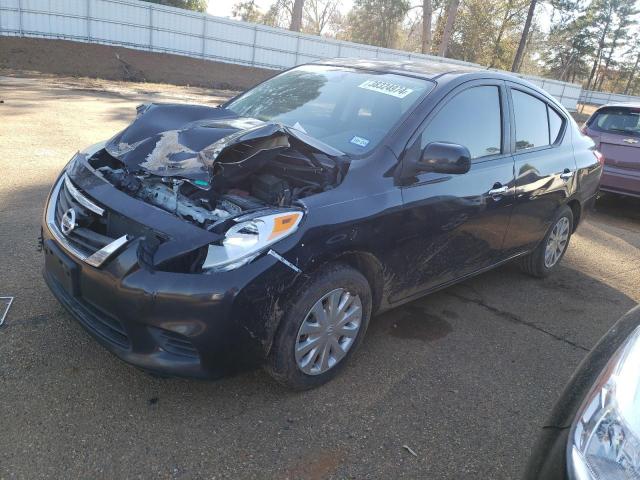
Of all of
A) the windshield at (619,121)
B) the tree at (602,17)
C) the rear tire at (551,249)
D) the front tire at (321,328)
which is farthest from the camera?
the tree at (602,17)

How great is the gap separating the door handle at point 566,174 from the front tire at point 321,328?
8.37ft

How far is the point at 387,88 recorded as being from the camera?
3559mm

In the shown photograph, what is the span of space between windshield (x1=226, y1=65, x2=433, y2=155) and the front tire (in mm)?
819

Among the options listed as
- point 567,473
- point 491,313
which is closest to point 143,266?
point 567,473

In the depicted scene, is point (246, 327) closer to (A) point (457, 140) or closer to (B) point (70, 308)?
(B) point (70, 308)

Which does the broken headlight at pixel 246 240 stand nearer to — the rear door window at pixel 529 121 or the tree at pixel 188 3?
the rear door window at pixel 529 121

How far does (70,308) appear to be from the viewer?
273cm

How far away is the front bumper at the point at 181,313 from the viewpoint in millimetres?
2355

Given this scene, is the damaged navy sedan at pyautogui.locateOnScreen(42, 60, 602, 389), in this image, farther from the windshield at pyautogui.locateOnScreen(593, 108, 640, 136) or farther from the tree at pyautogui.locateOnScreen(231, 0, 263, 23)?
the tree at pyautogui.locateOnScreen(231, 0, 263, 23)

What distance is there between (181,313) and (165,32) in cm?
2483

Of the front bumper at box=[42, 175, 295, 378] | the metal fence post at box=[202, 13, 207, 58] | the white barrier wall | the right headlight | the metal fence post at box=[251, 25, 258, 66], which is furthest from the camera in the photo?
the metal fence post at box=[251, 25, 258, 66]

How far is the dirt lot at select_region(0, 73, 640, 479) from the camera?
2.36 m

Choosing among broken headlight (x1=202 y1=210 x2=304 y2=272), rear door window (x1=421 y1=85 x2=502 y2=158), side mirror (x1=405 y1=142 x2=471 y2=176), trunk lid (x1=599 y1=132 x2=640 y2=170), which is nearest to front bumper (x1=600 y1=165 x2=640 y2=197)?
trunk lid (x1=599 y1=132 x2=640 y2=170)

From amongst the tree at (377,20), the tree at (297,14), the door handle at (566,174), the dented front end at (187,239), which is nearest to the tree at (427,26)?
the tree at (297,14)
